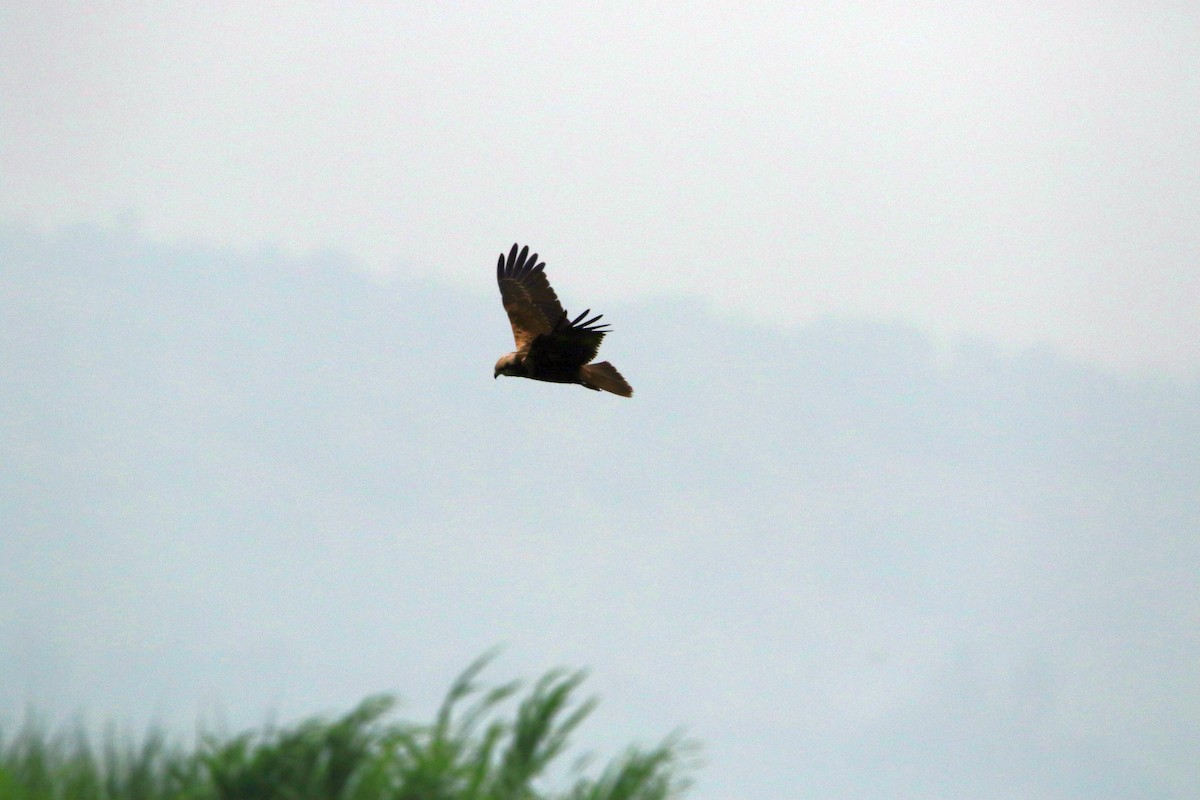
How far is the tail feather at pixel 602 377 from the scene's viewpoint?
18891 mm

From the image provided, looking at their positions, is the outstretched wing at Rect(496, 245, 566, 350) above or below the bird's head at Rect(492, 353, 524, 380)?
above

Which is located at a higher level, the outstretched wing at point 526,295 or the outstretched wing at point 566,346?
the outstretched wing at point 526,295

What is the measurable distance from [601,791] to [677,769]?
0.79 m

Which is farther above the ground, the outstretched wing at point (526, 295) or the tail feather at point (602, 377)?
the outstretched wing at point (526, 295)

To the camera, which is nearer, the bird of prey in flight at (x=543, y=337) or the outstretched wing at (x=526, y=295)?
the bird of prey in flight at (x=543, y=337)

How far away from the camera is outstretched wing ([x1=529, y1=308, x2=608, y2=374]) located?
17.6 metres

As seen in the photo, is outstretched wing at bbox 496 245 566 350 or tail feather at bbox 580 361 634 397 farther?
outstretched wing at bbox 496 245 566 350

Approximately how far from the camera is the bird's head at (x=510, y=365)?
1872 cm

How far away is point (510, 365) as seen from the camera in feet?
61.6

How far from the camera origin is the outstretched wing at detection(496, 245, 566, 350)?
20.2m

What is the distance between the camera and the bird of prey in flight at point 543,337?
703 inches

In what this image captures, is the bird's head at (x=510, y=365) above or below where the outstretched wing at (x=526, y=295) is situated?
below

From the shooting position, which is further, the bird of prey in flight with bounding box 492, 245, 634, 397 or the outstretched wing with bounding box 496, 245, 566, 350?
the outstretched wing with bounding box 496, 245, 566, 350

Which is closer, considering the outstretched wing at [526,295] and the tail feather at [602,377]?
the tail feather at [602,377]
